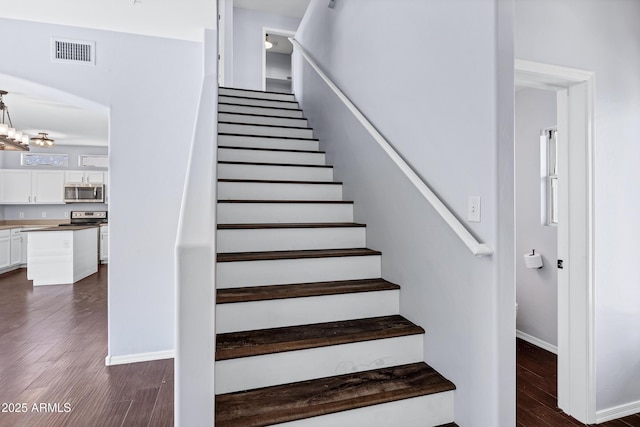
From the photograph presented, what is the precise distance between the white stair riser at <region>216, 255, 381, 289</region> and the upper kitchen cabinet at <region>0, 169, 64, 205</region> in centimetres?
814

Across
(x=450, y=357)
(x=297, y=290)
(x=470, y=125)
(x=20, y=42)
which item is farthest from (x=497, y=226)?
(x=20, y=42)

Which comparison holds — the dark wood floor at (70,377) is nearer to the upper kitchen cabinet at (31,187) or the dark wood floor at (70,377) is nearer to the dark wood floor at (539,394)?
the dark wood floor at (539,394)

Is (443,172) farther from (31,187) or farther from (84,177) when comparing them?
(31,187)

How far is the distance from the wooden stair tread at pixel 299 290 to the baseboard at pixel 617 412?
1614 mm

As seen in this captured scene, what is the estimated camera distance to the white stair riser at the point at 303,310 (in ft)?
6.09

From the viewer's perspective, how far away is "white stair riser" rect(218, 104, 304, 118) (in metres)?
4.00

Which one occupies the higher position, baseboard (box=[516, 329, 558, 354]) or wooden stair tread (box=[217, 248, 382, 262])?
wooden stair tread (box=[217, 248, 382, 262])

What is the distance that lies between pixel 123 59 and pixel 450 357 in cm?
361

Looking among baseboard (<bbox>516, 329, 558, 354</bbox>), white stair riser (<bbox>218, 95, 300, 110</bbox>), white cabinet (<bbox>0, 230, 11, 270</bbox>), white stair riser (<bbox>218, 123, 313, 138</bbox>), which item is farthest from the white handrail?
white cabinet (<bbox>0, 230, 11, 270</bbox>)

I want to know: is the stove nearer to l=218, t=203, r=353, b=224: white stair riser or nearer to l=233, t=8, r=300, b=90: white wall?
l=233, t=8, r=300, b=90: white wall

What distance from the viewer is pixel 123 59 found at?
3.28 meters

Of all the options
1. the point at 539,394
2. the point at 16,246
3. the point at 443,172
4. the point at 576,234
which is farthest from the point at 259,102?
the point at 16,246

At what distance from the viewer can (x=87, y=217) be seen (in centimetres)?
848

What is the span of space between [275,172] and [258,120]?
3.66 feet
